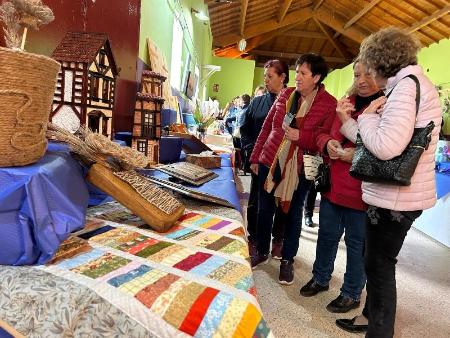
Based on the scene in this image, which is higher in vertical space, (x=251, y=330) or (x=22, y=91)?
(x=22, y=91)

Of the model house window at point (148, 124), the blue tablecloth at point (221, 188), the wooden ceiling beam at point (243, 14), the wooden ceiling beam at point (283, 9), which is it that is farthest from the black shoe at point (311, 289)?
the wooden ceiling beam at point (283, 9)

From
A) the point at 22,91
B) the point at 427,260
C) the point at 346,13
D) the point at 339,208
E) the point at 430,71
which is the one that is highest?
the point at 346,13

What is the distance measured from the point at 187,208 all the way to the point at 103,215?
13.2 inches

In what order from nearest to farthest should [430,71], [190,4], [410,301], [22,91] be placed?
[22,91], [410,301], [190,4], [430,71]

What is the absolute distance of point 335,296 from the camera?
2.33 metres

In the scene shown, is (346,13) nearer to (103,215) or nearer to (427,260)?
(427,260)

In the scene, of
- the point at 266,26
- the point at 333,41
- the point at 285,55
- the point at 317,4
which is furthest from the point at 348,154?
the point at 285,55

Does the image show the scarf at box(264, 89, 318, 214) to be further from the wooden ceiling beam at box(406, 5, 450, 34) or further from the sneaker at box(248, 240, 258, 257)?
the wooden ceiling beam at box(406, 5, 450, 34)

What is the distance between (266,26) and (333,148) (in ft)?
37.1

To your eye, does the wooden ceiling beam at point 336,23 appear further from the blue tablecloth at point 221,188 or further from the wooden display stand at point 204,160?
the blue tablecloth at point 221,188

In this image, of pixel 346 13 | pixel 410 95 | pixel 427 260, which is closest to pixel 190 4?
pixel 427 260

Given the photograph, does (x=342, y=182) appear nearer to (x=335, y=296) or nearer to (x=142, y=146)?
(x=335, y=296)

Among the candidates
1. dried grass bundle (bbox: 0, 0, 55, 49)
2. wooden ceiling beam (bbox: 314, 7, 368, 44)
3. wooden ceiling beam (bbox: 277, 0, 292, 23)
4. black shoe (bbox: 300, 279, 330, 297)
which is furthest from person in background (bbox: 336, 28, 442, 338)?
wooden ceiling beam (bbox: 314, 7, 368, 44)

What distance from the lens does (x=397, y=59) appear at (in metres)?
1.41
